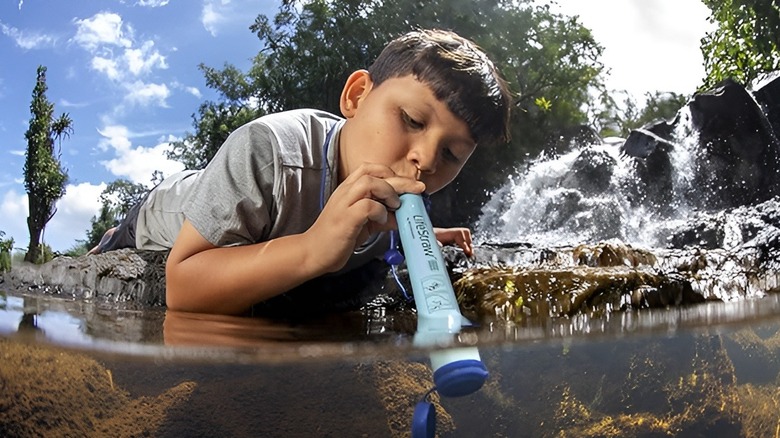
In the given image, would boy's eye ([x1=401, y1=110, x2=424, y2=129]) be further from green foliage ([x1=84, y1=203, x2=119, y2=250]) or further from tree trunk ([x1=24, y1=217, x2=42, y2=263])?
tree trunk ([x1=24, y1=217, x2=42, y2=263])

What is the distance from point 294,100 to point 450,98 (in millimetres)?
195

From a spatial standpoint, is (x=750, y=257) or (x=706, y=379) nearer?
(x=750, y=257)

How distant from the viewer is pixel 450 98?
853 mm

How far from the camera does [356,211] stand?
0.84m

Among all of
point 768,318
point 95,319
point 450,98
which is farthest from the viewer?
point 768,318

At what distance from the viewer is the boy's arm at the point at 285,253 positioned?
851 millimetres

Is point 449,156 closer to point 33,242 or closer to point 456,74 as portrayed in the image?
point 456,74

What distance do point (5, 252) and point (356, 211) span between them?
62cm

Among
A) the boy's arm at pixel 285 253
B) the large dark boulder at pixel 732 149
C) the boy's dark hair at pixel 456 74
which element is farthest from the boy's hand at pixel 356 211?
the large dark boulder at pixel 732 149

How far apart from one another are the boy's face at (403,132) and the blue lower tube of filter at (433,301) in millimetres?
42

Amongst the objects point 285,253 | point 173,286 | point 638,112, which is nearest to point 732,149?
point 638,112

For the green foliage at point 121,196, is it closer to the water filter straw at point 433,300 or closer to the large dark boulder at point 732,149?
the water filter straw at point 433,300

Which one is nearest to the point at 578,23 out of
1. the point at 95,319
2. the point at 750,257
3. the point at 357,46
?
the point at 357,46

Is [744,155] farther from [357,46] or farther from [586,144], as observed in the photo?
[357,46]
